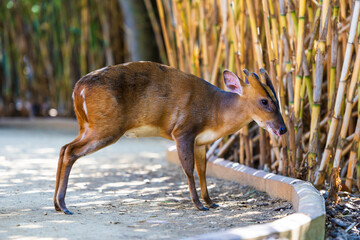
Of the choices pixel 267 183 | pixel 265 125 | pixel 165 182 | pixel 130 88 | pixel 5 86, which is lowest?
pixel 5 86

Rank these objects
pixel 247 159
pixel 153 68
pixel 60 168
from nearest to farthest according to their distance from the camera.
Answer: pixel 60 168
pixel 153 68
pixel 247 159

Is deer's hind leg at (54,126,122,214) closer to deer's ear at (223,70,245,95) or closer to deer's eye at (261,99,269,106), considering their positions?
deer's ear at (223,70,245,95)

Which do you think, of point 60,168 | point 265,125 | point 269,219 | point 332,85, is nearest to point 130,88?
point 60,168

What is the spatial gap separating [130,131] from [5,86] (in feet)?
24.2

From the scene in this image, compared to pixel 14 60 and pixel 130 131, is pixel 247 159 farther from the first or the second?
pixel 14 60

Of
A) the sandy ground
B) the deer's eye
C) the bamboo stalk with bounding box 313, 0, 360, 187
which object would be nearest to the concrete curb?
the sandy ground

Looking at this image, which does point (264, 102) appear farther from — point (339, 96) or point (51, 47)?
point (51, 47)

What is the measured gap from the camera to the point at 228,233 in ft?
6.62

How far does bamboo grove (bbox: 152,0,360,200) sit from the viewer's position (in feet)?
11.0

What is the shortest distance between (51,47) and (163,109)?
680 cm

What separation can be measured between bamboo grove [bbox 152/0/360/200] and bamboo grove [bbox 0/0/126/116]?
14.6 ft

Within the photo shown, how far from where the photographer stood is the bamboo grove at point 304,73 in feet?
11.0

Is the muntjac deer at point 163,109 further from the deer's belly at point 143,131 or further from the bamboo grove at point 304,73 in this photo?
the bamboo grove at point 304,73

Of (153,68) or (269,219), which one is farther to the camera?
(153,68)
